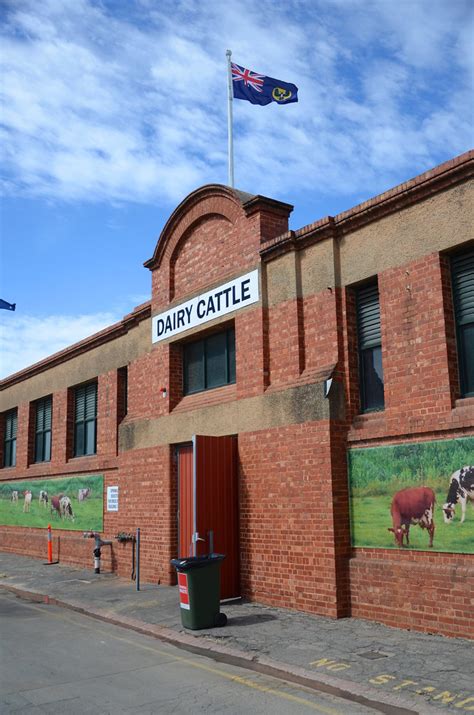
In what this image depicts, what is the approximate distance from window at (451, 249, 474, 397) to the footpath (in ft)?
11.1

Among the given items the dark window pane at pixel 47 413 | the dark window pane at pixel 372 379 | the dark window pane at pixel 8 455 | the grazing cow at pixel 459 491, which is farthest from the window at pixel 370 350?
the dark window pane at pixel 8 455

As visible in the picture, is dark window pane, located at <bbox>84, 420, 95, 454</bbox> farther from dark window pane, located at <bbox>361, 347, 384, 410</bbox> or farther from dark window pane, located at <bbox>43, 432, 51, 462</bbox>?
dark window pane, located at <bbox>361, 347, 384, 410</bbox>

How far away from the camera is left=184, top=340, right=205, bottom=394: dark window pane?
14406mm

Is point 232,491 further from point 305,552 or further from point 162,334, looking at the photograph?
point 162,334

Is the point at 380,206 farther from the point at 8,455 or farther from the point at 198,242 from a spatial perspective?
the point at 8,455

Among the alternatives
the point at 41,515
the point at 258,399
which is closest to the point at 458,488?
the point at 258,399

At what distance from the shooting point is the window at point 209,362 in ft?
44.4

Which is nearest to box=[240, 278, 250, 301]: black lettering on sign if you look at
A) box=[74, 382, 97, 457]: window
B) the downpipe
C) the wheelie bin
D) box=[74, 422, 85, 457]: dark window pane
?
the wheelie bin

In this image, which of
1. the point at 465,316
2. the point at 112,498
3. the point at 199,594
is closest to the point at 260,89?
the point at 465,316

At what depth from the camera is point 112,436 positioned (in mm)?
17609

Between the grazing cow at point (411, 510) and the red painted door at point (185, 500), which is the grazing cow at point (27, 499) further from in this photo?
the grazing cow at point (411, 510)

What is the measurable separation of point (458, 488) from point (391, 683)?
9.51ft

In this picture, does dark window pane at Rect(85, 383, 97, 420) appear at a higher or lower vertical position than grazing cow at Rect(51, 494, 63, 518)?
higher

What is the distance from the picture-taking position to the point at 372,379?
1065 centimetres
